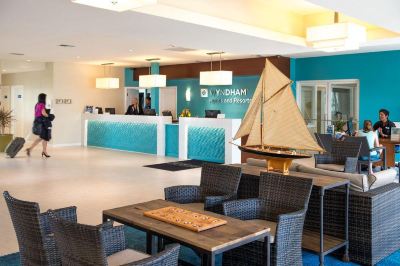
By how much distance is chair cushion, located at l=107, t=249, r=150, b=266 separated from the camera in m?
2.79

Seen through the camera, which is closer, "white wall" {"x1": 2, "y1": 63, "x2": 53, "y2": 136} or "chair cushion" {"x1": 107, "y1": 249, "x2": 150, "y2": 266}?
"chair cushion" {"x1": 107, "y1": 249, "x2": 150, "y2": 266}

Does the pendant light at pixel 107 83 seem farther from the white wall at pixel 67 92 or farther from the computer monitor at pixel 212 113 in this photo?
the computer monitor at pixel 212 113

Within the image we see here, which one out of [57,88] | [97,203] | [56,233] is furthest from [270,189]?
[57,88]

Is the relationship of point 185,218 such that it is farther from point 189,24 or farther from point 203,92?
point 203,92

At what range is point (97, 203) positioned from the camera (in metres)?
6.66

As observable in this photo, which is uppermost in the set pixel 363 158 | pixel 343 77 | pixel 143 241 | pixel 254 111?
pixel 343 77

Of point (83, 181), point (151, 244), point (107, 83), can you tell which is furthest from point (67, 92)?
point (151, 244)

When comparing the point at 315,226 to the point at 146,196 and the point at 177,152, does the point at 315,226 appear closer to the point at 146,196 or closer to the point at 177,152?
the point at 146,196

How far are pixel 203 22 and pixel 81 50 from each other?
5583 mm

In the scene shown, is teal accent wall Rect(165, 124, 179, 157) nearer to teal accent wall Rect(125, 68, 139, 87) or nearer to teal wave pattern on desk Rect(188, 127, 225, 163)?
teal wave pattern on desk Rect(188, 127, 225, 163)

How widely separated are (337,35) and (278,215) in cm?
418

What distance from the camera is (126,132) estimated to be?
14.1 meters

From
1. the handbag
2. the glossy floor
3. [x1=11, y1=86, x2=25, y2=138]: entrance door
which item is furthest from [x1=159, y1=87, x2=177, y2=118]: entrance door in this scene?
[x1=11, y1=86, x2=25, y2=138]: entrance door

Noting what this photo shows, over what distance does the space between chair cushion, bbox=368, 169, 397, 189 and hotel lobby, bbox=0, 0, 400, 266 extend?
3cm
